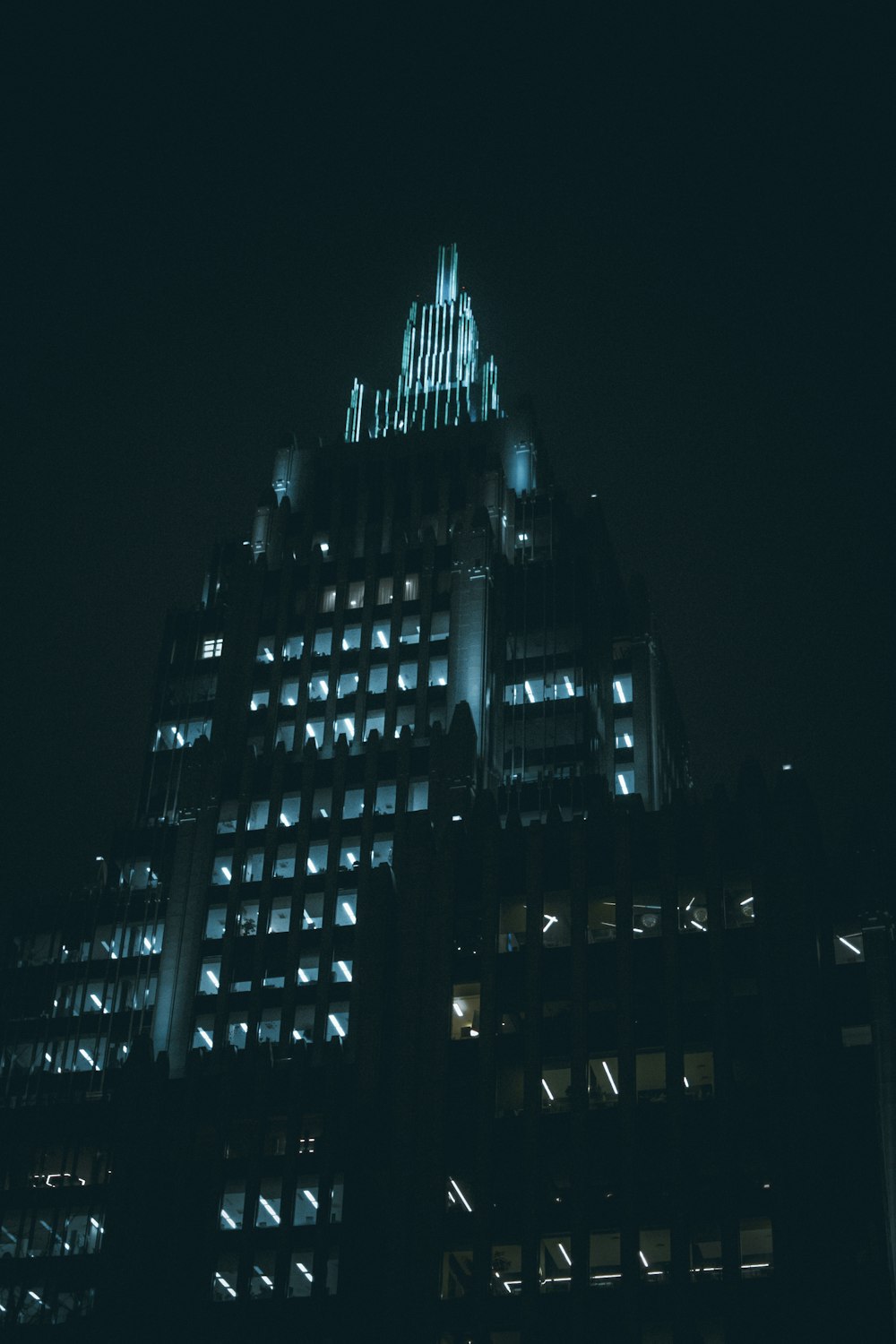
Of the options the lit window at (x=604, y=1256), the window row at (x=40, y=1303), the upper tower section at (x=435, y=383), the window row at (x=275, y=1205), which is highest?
the upper tower section at (x=435, y=383)

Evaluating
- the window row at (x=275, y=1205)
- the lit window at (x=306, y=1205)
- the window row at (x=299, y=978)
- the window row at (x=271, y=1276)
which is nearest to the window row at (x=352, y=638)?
the window row at (x=299, y=978)

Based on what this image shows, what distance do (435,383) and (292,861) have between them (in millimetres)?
69855

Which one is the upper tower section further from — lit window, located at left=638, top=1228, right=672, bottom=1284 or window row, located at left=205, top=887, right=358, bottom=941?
lit window, located at left=638, top=1228, right=672, bottom=1284

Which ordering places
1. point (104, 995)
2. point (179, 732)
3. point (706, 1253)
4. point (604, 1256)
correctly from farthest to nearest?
point (179, 732), point (104, 995), point (604, 1256), point (706, 1253)

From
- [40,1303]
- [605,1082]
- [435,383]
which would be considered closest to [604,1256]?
[605,1082]

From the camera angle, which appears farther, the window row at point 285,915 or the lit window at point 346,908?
the window row at point 285,915

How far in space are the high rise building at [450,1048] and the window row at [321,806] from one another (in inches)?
17.2

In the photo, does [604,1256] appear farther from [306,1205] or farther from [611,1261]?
[306,1205]

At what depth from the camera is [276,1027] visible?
122438mm

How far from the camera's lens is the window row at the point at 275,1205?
93312 mm

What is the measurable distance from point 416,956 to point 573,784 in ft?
132

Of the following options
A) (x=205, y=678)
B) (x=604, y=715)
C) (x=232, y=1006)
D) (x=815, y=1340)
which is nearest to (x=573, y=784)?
(x=604, y=715)

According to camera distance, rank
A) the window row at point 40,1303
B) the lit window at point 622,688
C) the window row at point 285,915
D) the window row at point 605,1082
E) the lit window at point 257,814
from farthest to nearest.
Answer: the lit window at point 622,688
the lit window at point 257,814
the window row at point 285,915
the window row at point 40,1303
the window row at point 605,1082

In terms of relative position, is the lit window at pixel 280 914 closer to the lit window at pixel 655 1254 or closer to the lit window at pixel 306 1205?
the lit window at pixel 306 1205
